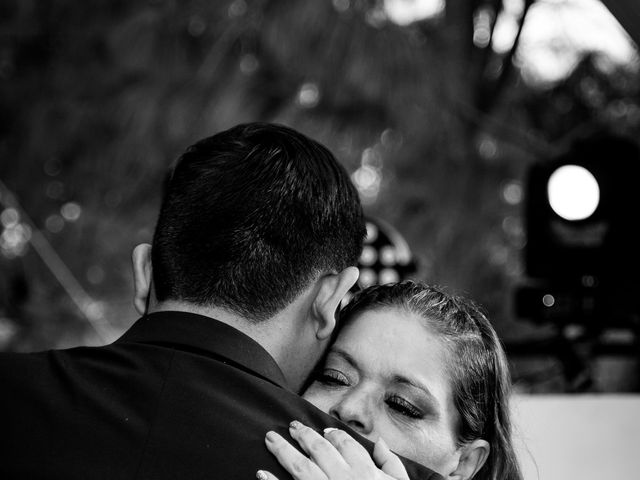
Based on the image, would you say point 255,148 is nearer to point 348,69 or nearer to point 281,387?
point 281,387

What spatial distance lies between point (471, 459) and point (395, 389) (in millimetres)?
288

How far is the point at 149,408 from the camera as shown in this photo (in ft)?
4.32

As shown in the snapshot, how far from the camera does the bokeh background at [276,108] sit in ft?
17.8

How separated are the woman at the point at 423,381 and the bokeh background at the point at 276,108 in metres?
3.32

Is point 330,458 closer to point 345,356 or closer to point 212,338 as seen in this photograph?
point 212,338

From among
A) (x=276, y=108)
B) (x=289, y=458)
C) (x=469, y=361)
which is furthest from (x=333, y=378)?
(x=276, y=108)

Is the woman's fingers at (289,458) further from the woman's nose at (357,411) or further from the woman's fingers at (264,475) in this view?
the woman's nose at (357,411)

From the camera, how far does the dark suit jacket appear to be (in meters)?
1.29

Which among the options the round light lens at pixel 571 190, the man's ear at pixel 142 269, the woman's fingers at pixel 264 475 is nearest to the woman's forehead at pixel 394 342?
the man's ear at pixel 142 269

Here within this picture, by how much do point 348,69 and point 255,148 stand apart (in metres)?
3.92

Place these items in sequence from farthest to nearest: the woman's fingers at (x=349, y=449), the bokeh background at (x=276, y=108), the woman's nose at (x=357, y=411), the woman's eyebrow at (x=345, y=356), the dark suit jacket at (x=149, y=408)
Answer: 1. the bokeh background at (x=276, y=108)
2. the woman's eyebrow at (x=345, y=356)
3. the woman's nose at (x=357, y=411)
4. the woman's fingers at (x=349, y=449)
5. the dark suit jacket at (x=149, y=408)

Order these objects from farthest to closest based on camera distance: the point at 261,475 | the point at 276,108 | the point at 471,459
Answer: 1. the point at 276,108
2. the point at 471,459
3. the point at 261,475

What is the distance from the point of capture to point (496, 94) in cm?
634

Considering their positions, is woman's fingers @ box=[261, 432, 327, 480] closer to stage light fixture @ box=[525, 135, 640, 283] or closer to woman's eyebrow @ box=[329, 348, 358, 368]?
woman's eyebrow @ box=[329, 348, 358, 368]
